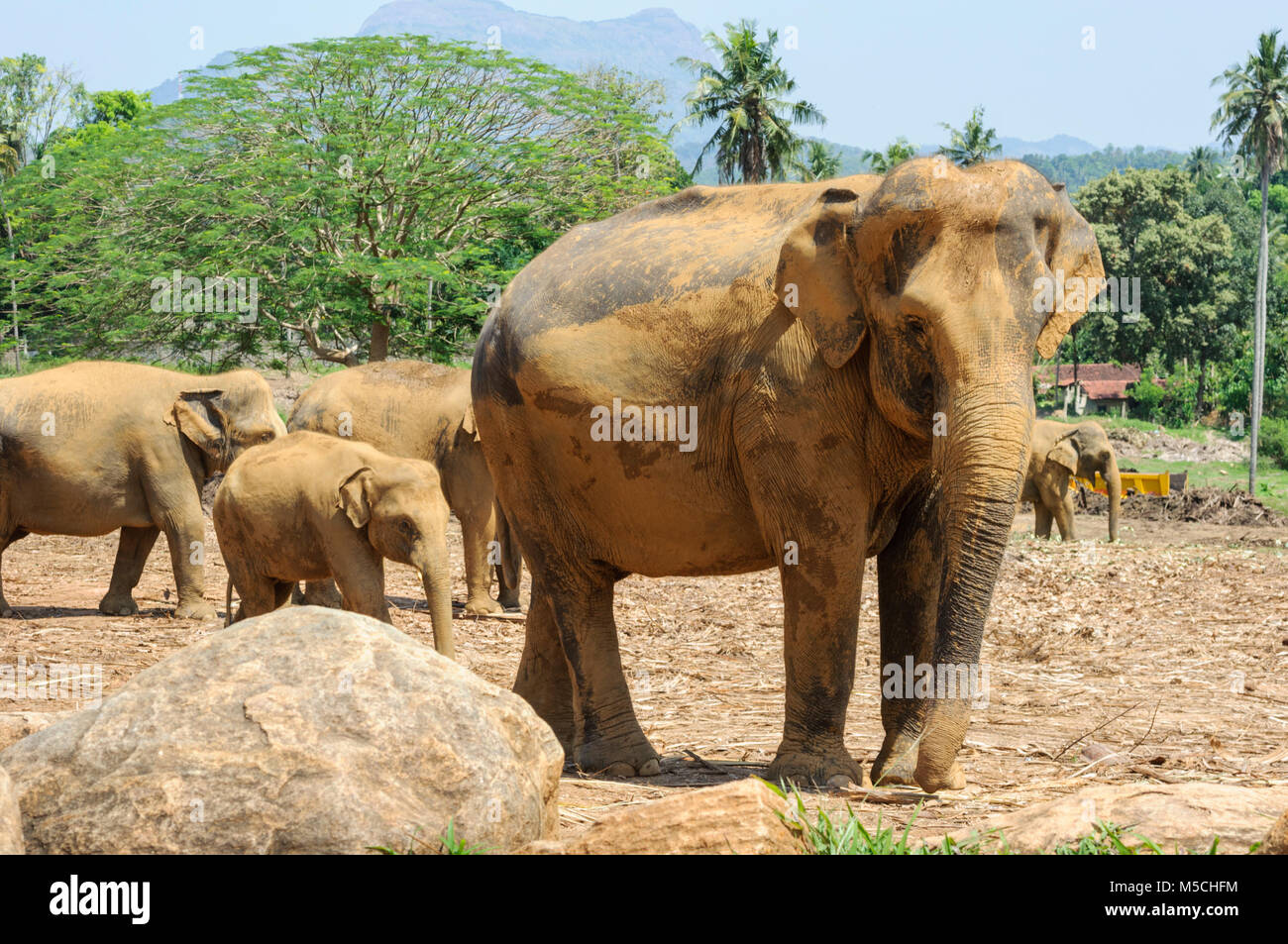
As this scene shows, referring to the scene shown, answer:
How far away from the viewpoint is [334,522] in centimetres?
952

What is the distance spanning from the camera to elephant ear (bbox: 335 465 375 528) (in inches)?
368

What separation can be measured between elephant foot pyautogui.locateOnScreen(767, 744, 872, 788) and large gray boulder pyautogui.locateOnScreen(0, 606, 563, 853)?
1.60 meters

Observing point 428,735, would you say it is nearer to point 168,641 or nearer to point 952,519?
point 952,519

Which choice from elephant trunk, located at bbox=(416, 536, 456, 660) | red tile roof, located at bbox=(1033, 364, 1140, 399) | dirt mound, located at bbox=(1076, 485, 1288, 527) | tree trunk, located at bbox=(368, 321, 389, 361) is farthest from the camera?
red tile roof, located at bbox=(1033, 364, 1140, 399)

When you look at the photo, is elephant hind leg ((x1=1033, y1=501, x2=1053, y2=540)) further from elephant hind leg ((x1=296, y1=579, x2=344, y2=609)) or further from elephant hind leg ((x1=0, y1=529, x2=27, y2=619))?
elephant hind leg ((x1=0, y1=529, x2=27, y2=619))

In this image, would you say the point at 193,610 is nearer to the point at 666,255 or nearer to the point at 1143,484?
the point at 666,255

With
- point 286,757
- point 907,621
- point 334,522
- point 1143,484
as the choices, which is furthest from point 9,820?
point 1143,484

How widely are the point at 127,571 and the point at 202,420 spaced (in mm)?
1670

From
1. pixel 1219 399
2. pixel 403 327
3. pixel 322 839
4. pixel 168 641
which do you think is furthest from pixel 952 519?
pixel 1219 399

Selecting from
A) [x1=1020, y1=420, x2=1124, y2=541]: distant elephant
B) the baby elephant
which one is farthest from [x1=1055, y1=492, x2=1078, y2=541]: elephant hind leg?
the baby elephant

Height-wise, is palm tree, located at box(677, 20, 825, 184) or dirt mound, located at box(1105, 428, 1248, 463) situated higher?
palm tree, located at box(677, 20, 825, 184)

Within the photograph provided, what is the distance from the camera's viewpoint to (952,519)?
17.1 feet

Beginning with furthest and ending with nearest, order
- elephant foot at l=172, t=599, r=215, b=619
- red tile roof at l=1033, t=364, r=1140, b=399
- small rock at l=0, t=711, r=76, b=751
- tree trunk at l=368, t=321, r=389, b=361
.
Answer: red tile roof at l=1033, t=364, r=1140, b=399
tree trunk at l=368, t=321, r=389, b=361
elephant foot at l=172, t=599, r=215, b=619
small rock at l=0, t=711, r=76, b=751

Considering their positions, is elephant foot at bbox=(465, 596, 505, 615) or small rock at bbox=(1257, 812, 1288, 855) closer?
small rock at bbox=(1257, 812, 1288, 855)
